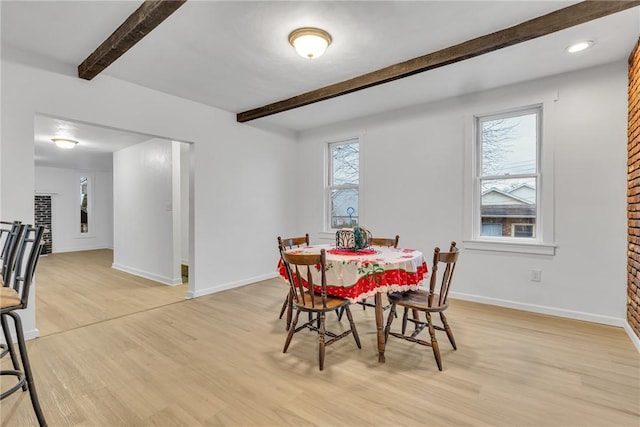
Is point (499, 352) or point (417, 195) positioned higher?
point (417, 195)

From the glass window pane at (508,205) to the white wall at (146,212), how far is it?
14.4ft

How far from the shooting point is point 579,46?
8.85 feet

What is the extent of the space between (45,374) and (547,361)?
12.0 ft

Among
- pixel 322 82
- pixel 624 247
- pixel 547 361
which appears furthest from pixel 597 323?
pixel 322 82

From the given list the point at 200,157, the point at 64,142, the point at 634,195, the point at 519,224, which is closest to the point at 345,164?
the point at 200,157

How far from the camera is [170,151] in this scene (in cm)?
476

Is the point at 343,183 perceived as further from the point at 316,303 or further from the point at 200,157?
the point at 316,303

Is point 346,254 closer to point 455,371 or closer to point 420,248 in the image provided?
point 455,371

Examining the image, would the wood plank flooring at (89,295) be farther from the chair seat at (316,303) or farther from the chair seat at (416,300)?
the chair seat at (416,300)

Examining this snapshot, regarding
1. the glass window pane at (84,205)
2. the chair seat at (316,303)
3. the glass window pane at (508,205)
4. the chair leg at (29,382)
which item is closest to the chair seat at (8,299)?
the chair leg at (29,382)

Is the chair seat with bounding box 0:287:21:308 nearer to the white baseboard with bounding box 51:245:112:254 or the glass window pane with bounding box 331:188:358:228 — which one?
the glass window pane with bounding box 331:188:358:228

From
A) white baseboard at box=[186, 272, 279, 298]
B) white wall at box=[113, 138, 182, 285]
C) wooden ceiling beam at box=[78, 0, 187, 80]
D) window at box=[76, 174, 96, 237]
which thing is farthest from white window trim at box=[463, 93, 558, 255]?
window at box=[76, 174, 96, 237]

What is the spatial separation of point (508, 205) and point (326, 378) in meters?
2.94

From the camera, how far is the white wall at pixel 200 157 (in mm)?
2668
